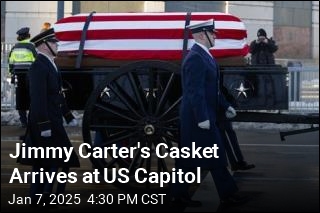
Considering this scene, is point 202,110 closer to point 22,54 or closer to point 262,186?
point 262,186

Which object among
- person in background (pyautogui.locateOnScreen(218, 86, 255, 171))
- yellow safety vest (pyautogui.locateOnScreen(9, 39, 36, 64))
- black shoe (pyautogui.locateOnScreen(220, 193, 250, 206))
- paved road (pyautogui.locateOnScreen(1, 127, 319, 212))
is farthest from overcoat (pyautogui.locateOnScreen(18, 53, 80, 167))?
yellow safety vest (pyautogui.locateOnScreen(9, 39, 36, 64))

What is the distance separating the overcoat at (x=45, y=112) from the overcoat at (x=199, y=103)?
3.42 feet

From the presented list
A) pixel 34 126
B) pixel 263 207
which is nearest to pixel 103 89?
pixel 34 126

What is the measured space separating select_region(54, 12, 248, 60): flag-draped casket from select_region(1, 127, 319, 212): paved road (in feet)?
4.44

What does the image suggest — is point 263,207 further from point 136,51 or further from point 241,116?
point 136,51

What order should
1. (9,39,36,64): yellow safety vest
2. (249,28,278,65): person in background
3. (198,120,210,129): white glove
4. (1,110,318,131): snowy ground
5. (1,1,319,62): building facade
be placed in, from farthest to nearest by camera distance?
(1,1,319,62): building facade < (1,110,318,131): snowy ground < (9,39,36,64): yellow safety vest < (249,28,278,65): person in background < (198,120,210,129): white glove

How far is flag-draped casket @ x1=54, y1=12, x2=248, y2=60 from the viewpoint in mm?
6418

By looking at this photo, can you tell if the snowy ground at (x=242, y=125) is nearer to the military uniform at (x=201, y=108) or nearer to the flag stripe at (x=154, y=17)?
the flag stripe at (x=154, y=17)

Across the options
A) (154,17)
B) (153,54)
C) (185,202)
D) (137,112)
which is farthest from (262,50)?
(185,202)

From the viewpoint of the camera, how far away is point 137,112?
6.36 m

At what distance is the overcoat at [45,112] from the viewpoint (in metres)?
5.54

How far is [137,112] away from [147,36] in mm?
745

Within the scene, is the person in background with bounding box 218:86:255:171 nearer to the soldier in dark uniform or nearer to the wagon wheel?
the wagon wheel

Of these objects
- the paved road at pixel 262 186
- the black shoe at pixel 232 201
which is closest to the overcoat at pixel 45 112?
the paved road at pixel 262 186
